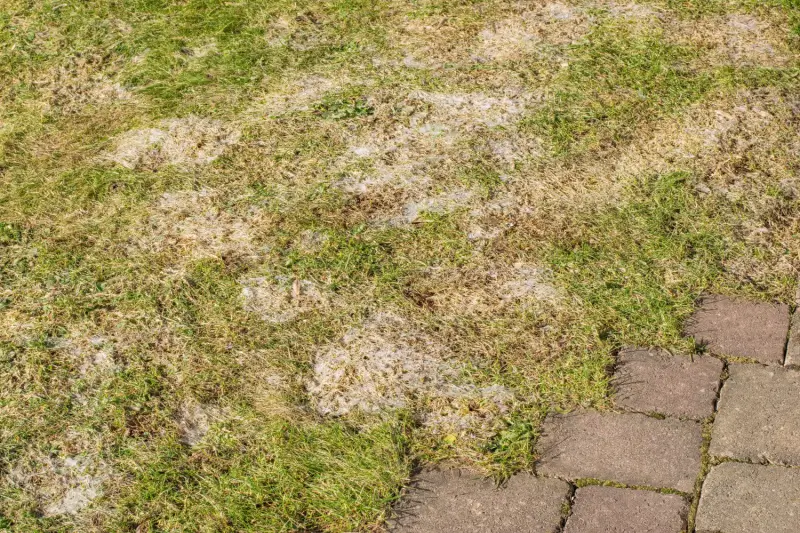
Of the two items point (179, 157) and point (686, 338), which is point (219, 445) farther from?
point (179, 157)

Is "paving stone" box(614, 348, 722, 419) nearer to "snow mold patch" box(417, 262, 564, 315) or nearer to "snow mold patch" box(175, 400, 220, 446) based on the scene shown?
"snow mold patch" box(417, 262, 564, 315)

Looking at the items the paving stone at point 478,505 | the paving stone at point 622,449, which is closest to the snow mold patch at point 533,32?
the paving stone at point 622,449

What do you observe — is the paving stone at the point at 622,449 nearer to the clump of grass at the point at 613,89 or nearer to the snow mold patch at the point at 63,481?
the snow mold patch at the point at 63,481

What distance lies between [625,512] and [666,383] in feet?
1.87

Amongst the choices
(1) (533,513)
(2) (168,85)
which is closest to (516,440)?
(1) (533,513)

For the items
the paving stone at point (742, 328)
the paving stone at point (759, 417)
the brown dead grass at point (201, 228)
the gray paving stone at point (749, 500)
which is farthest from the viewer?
the brown dead grass at point (201, 228)

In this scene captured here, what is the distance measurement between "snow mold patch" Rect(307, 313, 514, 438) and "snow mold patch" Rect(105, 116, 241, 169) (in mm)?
1480

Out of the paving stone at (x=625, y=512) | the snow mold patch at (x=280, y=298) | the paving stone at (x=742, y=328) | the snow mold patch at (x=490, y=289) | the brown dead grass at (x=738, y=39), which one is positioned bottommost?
the brown dead grass at (x=738, y=39)

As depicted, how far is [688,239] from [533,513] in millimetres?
1449

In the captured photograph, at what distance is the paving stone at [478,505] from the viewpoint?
124 inches

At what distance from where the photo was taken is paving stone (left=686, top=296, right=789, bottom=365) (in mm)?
3688

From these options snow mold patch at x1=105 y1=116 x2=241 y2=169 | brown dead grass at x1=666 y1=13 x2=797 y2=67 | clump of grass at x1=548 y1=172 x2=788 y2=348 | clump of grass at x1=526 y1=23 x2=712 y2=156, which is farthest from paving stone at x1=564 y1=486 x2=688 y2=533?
brown dead grass at x1=666 y1=13 x2=797 y2=67

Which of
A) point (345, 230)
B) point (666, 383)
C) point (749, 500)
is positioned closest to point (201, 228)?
point (345, 230)

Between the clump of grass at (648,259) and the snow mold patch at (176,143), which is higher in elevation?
the clump of grass at (648,259)
